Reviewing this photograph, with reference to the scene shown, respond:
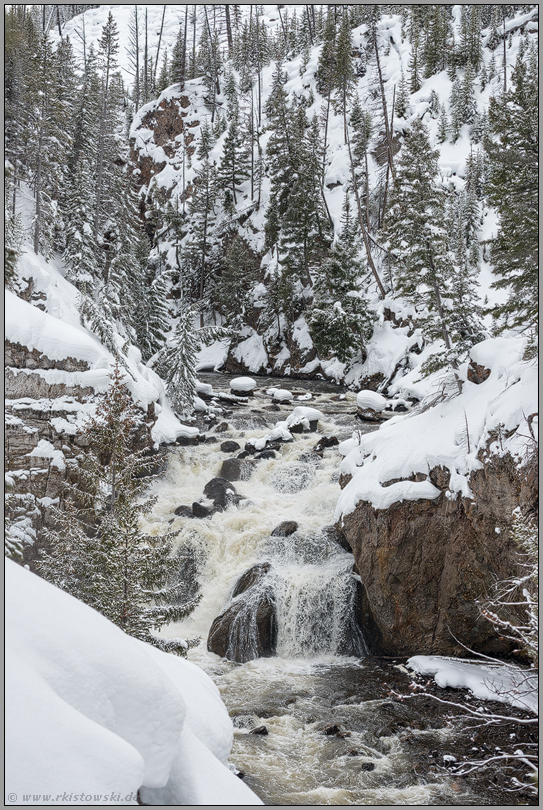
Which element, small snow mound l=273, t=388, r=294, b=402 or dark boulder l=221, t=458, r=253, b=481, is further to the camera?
small snow mound l=273, t=388, r=294, b=402

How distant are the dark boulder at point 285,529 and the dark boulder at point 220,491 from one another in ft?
8.23

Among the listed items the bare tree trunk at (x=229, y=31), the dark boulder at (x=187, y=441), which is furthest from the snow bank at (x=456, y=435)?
the bare tree trunk at (x=229, y=31)

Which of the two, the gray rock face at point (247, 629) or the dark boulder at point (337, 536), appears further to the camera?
the dark boulder at point (337, 536)

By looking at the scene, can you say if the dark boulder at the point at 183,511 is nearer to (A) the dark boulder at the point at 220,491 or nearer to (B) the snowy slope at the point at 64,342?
(A) the dark boulder at the point at 220,491

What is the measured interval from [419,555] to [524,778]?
4.85 metres

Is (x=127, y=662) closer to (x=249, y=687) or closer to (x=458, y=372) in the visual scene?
(x=249, y=687)

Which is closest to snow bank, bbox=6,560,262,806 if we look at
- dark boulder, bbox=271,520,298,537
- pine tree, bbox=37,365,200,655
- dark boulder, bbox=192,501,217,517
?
pine tree, bbox=37,365,200,655

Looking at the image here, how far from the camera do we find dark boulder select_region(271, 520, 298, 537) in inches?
598

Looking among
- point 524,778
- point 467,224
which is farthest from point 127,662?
point 467,224

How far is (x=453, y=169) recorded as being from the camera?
4122cm

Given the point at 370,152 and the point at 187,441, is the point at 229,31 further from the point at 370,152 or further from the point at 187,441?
the point at 187,441

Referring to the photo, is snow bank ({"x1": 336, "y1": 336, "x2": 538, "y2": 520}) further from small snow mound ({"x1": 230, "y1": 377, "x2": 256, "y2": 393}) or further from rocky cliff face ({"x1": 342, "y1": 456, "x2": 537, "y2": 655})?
small snow mound ({"x1": 230, "y1": 377, "x2": 256, "y2": 393})

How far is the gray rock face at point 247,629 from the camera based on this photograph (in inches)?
499

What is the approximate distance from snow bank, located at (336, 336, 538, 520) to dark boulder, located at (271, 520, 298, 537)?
1361 millimetres
